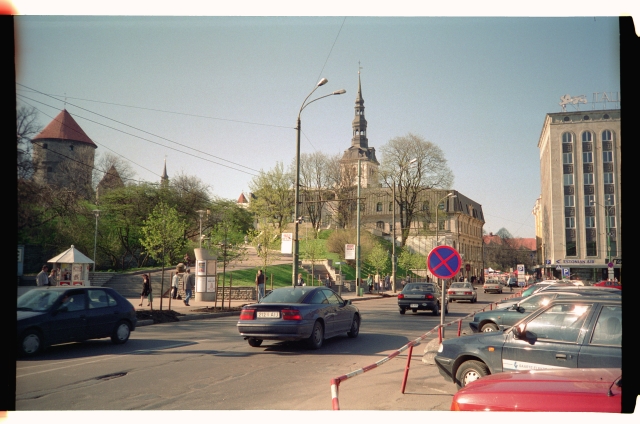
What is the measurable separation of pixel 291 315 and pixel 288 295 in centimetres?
103

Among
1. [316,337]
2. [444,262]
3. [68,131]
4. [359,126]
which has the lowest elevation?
[316,337]

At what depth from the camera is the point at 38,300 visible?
11.7 metres

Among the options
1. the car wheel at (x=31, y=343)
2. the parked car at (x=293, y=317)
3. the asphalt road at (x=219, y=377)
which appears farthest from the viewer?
the parked car at (x=293, y=317)

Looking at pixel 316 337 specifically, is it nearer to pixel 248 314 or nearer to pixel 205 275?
pixel 248 314

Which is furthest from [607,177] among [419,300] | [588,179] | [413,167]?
[419,300]

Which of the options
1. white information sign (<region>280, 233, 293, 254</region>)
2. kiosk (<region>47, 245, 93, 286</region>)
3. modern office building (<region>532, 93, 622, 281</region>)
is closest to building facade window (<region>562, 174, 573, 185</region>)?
modern office building (<region>532, 93, 622, 281</region>)

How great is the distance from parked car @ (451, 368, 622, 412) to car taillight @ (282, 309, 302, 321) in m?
7.62

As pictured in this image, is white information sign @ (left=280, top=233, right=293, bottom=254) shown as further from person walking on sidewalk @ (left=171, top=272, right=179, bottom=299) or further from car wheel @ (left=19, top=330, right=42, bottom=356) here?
car wheel @ (left=19, top=330, right=42, bottom=356)

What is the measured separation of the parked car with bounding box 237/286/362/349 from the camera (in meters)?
12.0

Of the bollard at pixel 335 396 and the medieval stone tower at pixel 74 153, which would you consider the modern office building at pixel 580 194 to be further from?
the bollard at pixel 335 396

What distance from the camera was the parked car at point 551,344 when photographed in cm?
684

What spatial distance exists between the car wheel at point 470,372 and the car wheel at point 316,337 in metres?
4.97

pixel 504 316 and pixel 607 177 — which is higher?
pixel 607 177

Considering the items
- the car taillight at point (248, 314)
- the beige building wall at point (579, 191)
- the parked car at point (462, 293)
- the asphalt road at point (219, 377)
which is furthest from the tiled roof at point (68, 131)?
the beige building wall at point (579, 191)
